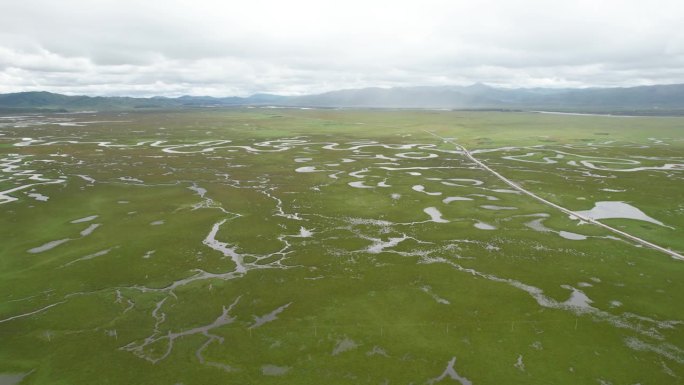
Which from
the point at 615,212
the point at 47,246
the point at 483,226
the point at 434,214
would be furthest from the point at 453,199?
the point at 47,246

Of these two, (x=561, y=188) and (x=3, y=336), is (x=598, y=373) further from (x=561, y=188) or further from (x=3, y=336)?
(x=561, y=188)

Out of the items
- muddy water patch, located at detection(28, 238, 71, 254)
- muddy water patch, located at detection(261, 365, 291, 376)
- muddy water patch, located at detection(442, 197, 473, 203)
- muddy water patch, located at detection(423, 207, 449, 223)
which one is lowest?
muddy water patch, located at detection(261, 365, 291, 376)

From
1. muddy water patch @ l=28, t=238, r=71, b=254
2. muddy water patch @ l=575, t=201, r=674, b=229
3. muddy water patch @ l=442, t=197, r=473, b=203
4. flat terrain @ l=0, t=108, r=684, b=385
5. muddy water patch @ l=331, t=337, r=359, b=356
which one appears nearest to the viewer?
flat terrain @ l=0, t=108, r=684, b=385

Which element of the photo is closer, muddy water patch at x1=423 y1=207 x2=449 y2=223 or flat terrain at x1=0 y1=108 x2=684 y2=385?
flat terrain at x1=0 y1=108 x2=684 y2=385

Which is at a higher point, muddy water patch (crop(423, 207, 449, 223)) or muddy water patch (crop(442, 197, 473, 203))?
muddy water patch (crop(442, 197, 473, 203))

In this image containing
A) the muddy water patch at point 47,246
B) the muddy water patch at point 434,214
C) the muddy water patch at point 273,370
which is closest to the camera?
the muddy water patch at point 273,370

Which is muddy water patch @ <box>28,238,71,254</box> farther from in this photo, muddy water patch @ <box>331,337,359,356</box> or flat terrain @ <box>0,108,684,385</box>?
muddy water patch @ <box>331,337,359,356</box>

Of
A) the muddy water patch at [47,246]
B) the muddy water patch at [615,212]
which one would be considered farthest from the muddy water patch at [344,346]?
the muddy water patch at [615,212]

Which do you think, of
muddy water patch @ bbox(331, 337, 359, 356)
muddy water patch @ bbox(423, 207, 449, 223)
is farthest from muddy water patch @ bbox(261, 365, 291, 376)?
muddy water patch @ bbox(423, 207, 449, 223)

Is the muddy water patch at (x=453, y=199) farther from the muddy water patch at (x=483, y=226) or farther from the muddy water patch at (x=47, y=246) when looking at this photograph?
the muddy water patch at (x=47, y=246)

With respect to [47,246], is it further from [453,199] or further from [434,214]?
[453,199]
